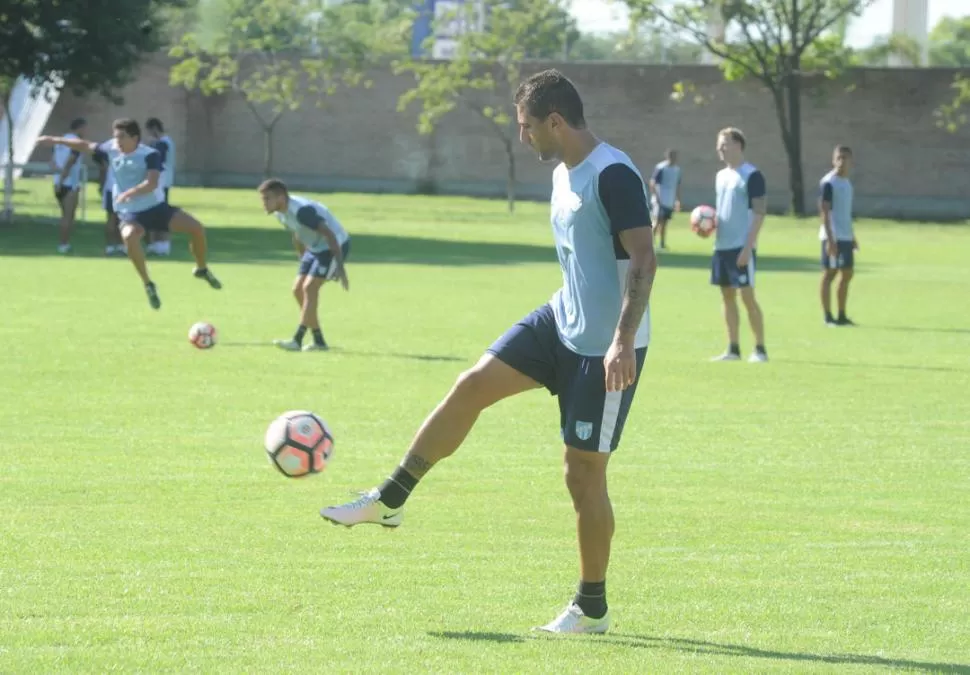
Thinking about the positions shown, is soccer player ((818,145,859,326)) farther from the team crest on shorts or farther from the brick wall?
the brick wall

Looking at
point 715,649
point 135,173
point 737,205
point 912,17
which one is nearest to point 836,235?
point 737,205

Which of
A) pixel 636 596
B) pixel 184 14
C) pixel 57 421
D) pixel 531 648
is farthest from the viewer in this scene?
pixel 184 14

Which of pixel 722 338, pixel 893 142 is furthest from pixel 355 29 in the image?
pixel 722 338

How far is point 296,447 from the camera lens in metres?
7.75

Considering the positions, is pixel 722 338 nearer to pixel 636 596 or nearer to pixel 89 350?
pixel 89 350

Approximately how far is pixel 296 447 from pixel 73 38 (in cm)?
3023

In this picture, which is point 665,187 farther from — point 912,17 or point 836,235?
point 912,17

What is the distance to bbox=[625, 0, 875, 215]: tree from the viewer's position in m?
53.4

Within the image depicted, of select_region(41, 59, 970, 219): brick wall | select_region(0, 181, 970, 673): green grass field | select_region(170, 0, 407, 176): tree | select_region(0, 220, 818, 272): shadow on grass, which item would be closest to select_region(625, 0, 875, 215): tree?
select_region(41, 59, 970, 219): brick wall

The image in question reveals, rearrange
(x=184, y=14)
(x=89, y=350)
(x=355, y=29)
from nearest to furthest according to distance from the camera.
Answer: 1. (x=89, y=350)
2. (x=355, y=29)
3. (x=184, y=14)

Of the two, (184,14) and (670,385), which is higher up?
(184,14)

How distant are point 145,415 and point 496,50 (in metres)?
45.7

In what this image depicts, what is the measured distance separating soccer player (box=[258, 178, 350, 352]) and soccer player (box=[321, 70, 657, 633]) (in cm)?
961

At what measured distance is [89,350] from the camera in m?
16.5
